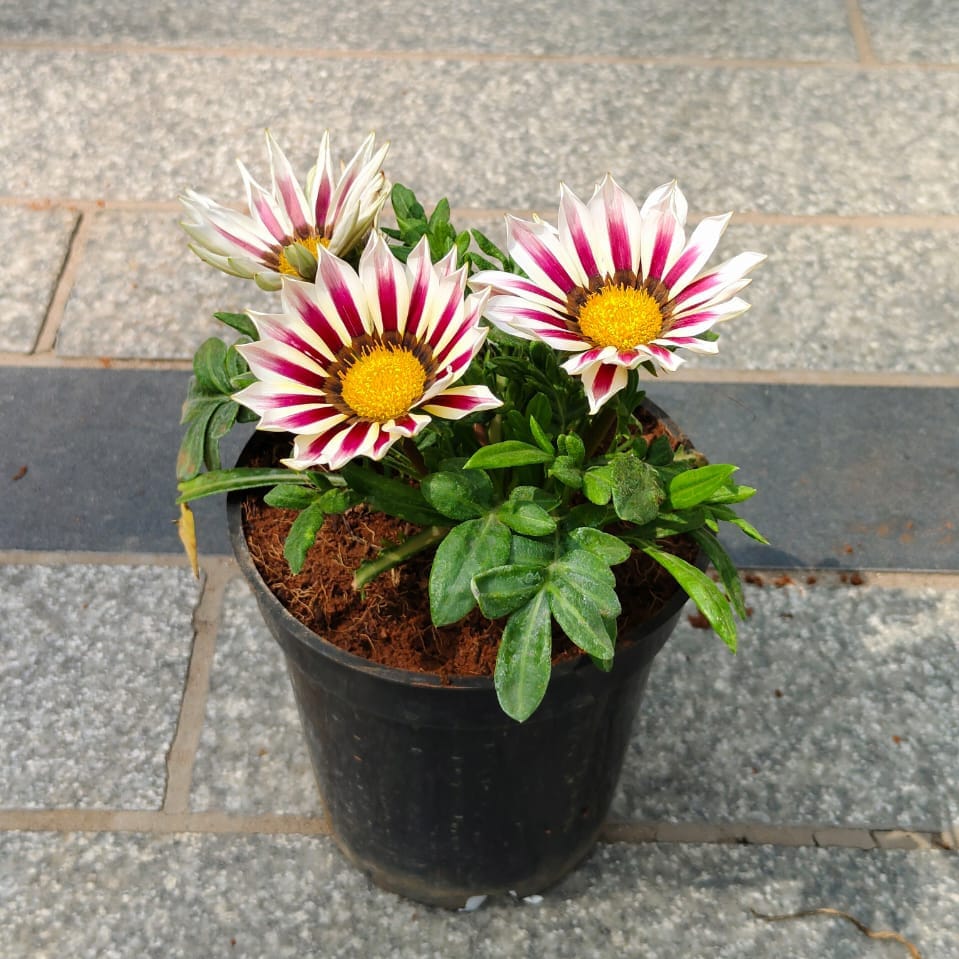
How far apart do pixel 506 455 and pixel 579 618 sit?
0.14 meters

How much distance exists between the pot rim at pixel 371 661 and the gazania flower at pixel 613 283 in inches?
11.4

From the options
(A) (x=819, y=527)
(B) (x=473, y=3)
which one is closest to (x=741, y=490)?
(A) (x=819, y=527)

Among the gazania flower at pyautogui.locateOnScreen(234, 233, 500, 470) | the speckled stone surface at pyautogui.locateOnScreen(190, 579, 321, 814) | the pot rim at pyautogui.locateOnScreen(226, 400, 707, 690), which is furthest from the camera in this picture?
the speckled stone surface at pyautogui.locateOnScreen(190, 579, 321, 814)

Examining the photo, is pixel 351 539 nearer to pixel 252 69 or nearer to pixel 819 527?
pixel 819 527

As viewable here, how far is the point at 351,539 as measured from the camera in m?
1.20

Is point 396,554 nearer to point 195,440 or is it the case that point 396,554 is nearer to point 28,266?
point 195,440

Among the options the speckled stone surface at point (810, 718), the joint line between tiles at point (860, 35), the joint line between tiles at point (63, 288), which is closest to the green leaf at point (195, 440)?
the speckled stone surface at point (810, 718)

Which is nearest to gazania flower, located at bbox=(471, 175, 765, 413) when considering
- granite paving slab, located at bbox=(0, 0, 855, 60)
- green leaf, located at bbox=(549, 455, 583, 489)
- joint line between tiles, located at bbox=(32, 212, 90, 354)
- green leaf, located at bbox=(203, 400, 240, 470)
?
green leaf, located at bbox=(549, 455, 583, 489)

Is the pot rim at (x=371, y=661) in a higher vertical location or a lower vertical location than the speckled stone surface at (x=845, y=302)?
lower

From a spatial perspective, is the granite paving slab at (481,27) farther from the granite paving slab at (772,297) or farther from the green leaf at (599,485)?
the green leaf at (599,485)

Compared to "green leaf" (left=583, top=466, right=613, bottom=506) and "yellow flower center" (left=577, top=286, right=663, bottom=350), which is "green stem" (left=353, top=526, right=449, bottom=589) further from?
"yellow flower center" (left=577, top=286, right=663, bottom=350)

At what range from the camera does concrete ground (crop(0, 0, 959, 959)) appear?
4.59 ft

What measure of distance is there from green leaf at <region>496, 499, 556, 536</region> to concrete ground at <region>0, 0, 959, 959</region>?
646 mm

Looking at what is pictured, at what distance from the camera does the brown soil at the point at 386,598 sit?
1106 mm
